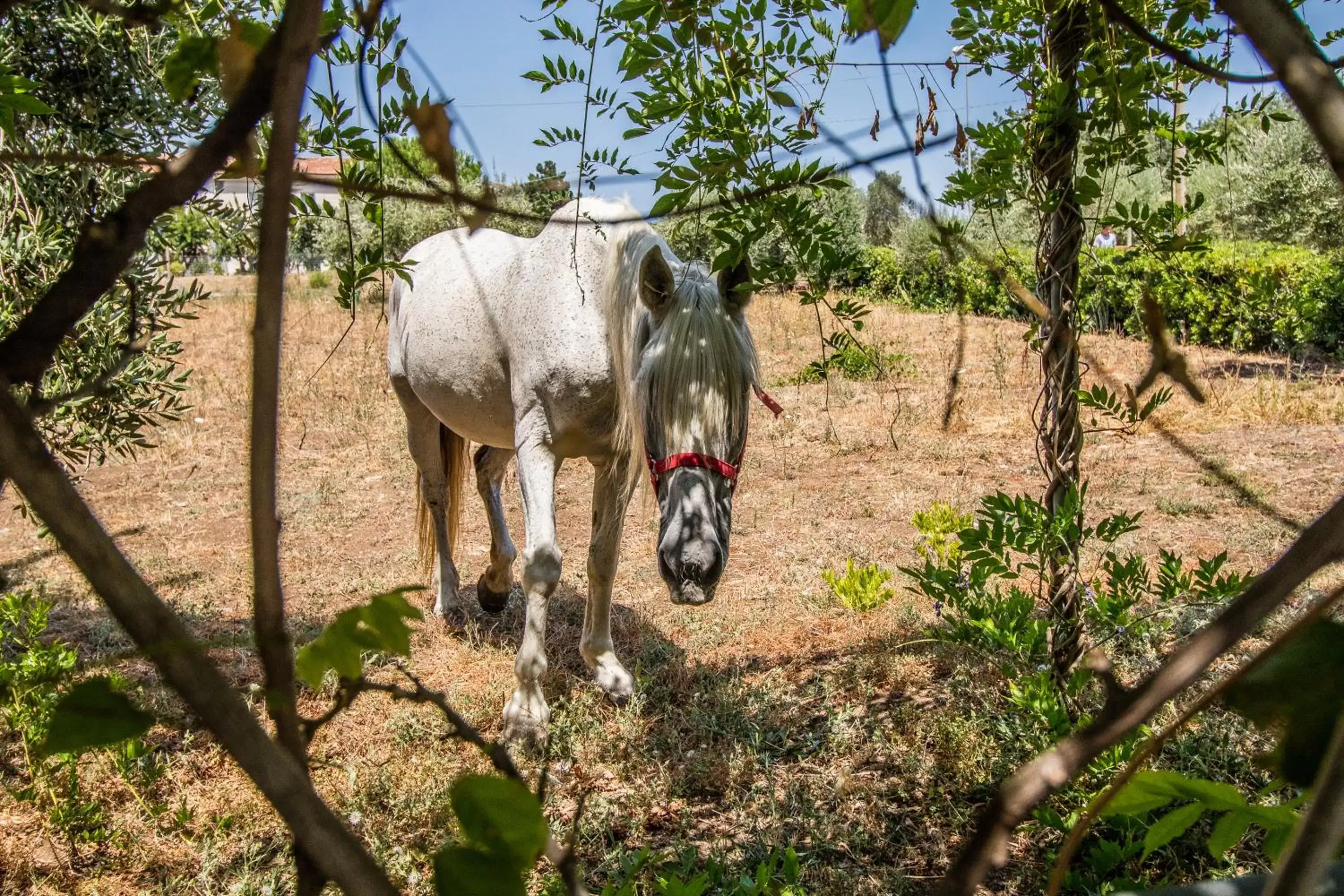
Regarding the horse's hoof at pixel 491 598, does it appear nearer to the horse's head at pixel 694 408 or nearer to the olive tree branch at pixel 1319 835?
the horse's head at pixel 694 408

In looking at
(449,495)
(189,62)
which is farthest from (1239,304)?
(189,62)

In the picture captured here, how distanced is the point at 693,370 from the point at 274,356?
225cm

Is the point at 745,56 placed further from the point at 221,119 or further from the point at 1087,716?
the point at 1087,716

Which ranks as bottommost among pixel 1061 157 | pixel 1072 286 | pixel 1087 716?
pixel 1087 716

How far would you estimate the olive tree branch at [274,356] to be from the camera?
15.8 inches

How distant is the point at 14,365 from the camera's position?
1.70ft

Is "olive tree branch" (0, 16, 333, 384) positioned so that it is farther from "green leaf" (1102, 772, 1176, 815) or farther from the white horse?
the white horse

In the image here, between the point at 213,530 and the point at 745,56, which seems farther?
the point at 213,530

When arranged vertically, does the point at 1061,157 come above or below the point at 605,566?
above

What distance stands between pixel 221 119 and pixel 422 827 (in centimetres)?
245

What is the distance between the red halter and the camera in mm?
2658

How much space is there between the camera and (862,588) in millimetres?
3830

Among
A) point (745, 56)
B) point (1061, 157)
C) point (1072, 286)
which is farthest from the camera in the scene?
point (1072, 286)

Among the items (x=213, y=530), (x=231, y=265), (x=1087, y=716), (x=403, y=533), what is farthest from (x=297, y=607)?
(x=231, y=265)
